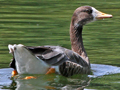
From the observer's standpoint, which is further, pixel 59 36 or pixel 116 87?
pixel 59 36

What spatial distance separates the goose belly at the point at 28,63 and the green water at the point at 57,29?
16.0 inches

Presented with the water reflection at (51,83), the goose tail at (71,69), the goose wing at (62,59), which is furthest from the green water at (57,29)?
the goose wing at (62,59)

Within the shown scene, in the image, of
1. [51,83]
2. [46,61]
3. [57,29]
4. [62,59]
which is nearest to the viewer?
[51,83]

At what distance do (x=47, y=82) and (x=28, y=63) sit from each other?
622 mm

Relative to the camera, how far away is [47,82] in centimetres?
903

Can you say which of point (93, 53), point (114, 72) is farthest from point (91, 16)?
point (114, 72)

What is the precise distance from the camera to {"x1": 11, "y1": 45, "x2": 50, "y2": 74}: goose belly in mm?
8828

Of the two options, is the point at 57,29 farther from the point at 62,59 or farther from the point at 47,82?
the point at 47,82

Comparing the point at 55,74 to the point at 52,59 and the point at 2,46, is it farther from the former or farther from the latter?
the point at 2,46

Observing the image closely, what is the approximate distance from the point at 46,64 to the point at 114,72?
1.99 metres

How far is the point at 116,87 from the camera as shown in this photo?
862 cm

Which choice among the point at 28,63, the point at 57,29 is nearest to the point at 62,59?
the point at 28,63

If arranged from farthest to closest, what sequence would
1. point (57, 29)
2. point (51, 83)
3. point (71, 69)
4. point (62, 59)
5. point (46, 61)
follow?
1. point (57, 29)
2. point (71, 69)
3. point (62, 59)
4. point (46, 61)
5. point (51, 83)

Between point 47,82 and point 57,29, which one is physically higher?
point 57,29
